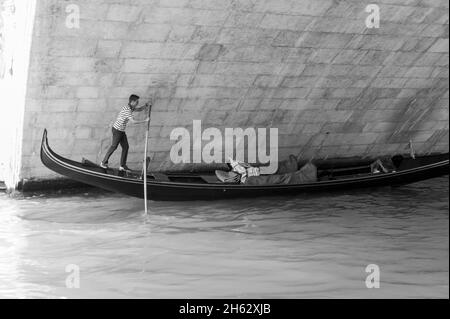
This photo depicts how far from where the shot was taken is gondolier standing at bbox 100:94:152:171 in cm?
969

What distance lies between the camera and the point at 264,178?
10273mm

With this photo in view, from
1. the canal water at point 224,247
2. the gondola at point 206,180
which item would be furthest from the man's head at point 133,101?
the canal water at point 224,247

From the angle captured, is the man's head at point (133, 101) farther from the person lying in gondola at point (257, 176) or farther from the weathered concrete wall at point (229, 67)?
the person lying in gondola at point (257, 176)

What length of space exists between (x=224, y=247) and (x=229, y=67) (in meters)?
3.46

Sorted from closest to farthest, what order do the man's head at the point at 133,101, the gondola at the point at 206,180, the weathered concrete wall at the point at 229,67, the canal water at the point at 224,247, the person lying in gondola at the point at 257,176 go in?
the canal water at the point at 224,247, the weathered concrete wall at the point at 229,67, the gondola at the point at 206,180, the man's head at the point at 133,101, the person lying in gondola at the point at 257,176

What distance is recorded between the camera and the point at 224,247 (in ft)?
24.3

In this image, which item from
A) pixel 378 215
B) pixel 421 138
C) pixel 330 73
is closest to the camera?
pixel 378 215

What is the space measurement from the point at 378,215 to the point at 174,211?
2832mm

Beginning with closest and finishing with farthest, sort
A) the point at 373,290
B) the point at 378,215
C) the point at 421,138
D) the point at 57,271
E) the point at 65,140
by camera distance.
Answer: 1. the point at 373,290
2. the point at 57,271
3. the point at 378,215
4. the point at 65,140
5. the point at 421,138

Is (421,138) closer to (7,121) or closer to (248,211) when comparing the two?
(248,211)

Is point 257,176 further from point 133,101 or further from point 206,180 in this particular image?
point 133,101

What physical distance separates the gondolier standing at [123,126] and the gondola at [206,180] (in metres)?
0.34

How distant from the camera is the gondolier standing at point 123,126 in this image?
969cm

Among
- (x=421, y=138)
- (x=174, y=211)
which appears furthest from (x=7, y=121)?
(x=421, y=138)
